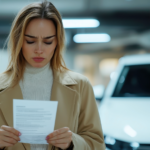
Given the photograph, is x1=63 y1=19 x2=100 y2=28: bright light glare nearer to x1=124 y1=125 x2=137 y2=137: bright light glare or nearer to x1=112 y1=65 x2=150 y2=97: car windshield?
x1=112 y1=65 x2=150 y2=97: car windshield

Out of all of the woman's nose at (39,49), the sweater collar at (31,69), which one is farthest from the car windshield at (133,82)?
the woman's nose at (39,49)

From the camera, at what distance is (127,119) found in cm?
221

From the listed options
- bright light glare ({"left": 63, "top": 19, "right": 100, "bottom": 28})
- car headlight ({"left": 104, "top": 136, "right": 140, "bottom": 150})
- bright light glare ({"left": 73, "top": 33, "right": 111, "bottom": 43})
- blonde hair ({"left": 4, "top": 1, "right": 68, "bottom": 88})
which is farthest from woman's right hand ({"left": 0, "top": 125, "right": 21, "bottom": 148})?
bright light glare ({"left": 73, "top": 33, "right": 111, "bottom": 43})

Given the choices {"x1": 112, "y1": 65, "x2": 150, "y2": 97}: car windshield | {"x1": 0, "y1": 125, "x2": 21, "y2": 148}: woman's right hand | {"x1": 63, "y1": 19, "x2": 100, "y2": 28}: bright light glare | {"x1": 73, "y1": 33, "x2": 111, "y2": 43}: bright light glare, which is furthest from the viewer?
{"x1": 73, "y1": 33, "x2": 111, "y2": 43}: bright light glare

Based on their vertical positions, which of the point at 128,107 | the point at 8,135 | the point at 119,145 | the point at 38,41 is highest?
the point at 38,41

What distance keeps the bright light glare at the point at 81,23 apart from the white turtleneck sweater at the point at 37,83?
3522mm

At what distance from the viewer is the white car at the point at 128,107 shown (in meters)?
2.01

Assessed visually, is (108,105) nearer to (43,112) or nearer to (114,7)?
(43,112)

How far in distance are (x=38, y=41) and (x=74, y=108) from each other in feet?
1.15

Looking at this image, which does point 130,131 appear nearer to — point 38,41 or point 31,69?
point 31,69

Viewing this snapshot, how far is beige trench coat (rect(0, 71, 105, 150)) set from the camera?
1.08 m

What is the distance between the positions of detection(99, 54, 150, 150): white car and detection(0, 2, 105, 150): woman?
951mm

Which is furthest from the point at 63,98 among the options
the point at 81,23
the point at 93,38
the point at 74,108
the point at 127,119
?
the point at 93,38

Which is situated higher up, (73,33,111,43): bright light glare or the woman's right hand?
(73,33,111,43): bright light glare
